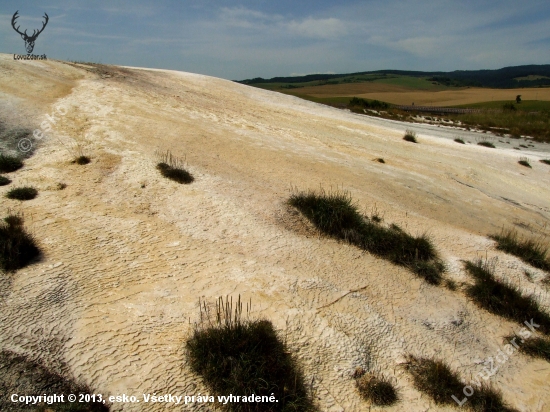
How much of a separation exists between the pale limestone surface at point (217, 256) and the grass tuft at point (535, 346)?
0.87 ft

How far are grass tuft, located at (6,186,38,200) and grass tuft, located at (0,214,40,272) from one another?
1327mm

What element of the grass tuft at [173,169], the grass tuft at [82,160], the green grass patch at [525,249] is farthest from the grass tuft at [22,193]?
the green grass patch at [525,249]

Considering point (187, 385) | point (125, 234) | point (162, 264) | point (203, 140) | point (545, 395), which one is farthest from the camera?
point (203, 140)

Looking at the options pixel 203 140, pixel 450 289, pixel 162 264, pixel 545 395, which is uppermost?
pixel 203 140

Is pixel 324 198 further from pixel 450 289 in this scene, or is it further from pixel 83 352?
pixel 83 352

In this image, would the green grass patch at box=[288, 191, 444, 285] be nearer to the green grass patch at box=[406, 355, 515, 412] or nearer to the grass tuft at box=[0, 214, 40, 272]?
the green grass patch at box=[406, 355, 515, 412]

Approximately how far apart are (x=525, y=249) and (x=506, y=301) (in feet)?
8.64

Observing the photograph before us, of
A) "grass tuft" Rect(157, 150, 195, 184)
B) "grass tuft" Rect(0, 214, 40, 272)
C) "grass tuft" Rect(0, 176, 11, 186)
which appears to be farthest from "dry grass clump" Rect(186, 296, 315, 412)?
"grass tuft" Rect(0, 176, 11, 186)

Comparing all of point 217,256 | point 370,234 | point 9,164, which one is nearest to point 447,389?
point 370,234

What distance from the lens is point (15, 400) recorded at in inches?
175

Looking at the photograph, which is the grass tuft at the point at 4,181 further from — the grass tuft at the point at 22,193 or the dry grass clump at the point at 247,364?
the dry grass clump at the point at 247,364

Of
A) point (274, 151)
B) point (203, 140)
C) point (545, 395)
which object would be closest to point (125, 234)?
point (203, 140)

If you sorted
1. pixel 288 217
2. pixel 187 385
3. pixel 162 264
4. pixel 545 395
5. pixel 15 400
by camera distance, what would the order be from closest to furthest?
pixel 15 400, pixel 187 385, pixel 545 395, pixel 162 264, pixel 288 217

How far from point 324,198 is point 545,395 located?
5758 mm
